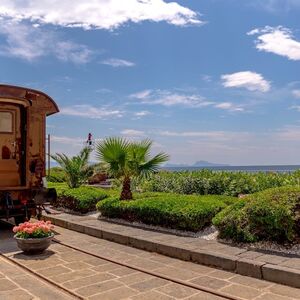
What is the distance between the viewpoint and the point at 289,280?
206 inches

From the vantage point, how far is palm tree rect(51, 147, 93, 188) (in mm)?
A: 14391

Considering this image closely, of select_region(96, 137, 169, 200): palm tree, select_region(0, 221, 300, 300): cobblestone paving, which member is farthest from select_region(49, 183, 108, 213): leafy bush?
select_region(0, 221, 300, 300): cobblestone paving

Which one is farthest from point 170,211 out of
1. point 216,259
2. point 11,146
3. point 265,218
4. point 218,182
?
point 218,182

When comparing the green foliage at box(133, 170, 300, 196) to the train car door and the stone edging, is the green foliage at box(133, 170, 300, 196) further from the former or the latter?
the stone edging

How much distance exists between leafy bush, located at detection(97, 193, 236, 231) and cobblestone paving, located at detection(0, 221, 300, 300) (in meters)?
1.17

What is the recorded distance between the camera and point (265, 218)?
648cm

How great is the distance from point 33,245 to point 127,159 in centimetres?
422

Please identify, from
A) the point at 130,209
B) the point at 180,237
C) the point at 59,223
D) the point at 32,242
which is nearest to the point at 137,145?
the point at 130,209

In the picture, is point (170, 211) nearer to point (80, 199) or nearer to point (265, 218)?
point (265, 218)

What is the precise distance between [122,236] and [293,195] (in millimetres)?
3490

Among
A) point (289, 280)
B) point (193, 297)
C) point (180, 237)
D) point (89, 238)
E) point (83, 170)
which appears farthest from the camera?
point (83, 170)

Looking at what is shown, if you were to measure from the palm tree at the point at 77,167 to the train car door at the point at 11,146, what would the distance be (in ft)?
13.6

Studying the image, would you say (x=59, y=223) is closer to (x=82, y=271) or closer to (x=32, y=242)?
(x=32, y=242)

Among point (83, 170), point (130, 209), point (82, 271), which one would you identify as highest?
point (83, 170)
